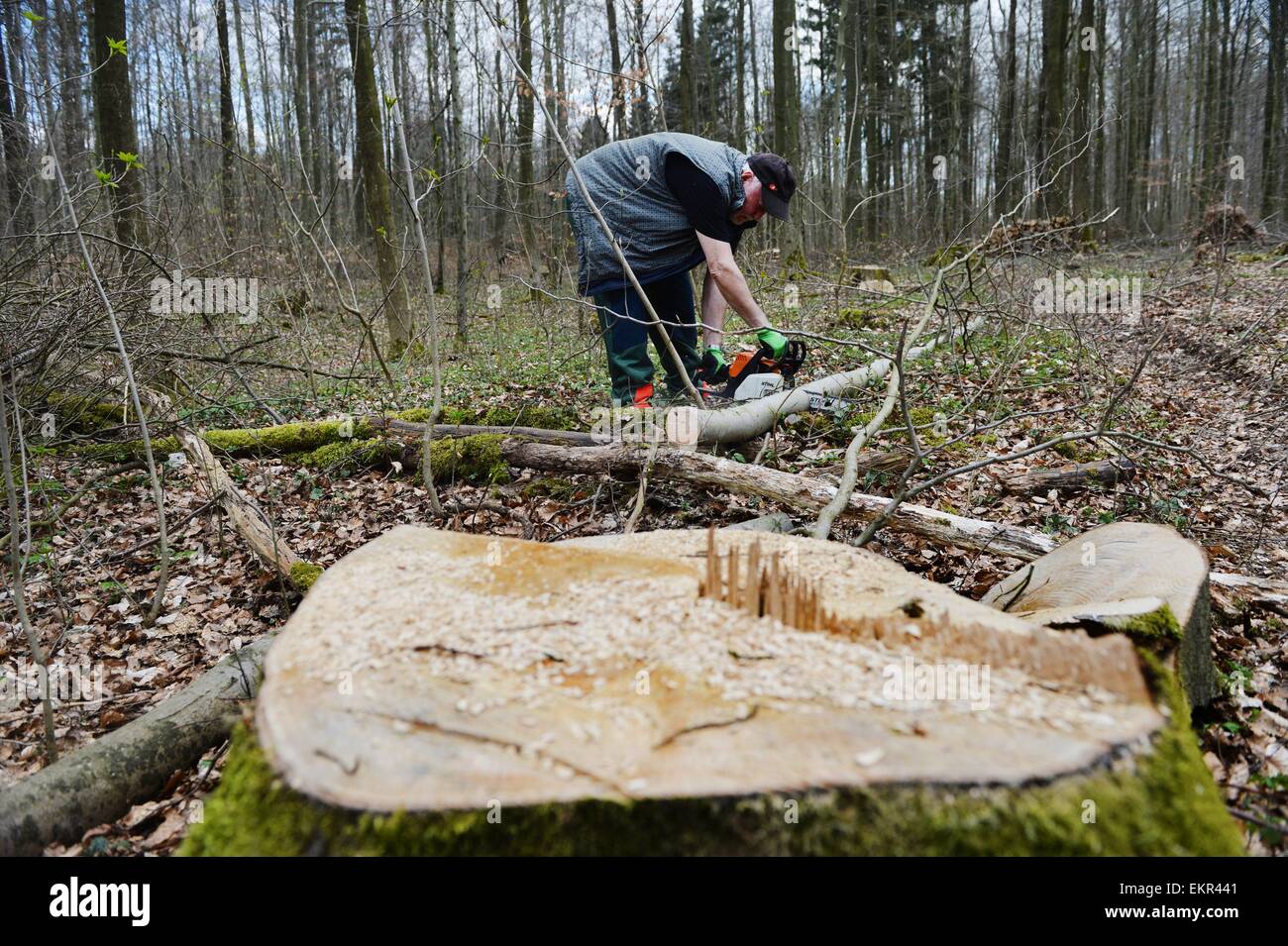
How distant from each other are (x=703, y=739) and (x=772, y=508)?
8.75ft

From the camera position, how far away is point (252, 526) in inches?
148

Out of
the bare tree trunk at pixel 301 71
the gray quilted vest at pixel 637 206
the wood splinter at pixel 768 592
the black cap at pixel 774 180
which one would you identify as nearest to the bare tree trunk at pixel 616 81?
the gray quilted vest at pixel 637 206

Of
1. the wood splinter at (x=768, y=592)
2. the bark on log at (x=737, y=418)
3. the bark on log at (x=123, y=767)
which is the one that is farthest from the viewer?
the bark on log at (x=737, y=418)

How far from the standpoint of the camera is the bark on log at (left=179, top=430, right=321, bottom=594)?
3.45m

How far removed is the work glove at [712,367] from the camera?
16.3 ft

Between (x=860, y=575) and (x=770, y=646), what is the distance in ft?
1.83

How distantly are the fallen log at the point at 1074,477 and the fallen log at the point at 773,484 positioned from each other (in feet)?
3.11

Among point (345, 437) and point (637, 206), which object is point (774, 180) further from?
point (345, 437)

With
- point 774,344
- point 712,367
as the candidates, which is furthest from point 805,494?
point 712,367

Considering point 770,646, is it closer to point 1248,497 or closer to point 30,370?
point 1248,497

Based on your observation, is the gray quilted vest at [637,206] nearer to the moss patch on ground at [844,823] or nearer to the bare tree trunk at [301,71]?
the moss patch on ground at [844,823]

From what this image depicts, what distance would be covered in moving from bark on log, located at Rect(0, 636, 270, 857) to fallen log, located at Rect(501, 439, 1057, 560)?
195 centimetres
